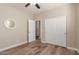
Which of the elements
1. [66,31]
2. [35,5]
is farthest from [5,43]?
[66,31]

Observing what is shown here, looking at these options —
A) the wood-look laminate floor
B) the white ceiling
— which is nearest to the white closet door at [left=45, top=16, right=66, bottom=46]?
the wood-look laminate floor

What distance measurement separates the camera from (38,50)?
6.72 feet

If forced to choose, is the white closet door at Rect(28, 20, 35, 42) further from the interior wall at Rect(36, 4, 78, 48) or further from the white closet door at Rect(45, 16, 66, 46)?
the interior wall at Rect(36, 4, 78, 48)

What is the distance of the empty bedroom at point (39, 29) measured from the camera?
1987 mm

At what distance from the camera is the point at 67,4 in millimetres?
1994

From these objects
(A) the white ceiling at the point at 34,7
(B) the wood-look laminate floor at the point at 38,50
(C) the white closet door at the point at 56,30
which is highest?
(A) the white ceiling at the point at 34,7

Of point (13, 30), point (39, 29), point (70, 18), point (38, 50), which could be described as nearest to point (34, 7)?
point (39, 29)

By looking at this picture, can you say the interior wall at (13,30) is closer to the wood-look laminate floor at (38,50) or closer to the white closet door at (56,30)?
the wood-look laminate floor at (38,50)

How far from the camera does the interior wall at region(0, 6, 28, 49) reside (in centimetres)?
197

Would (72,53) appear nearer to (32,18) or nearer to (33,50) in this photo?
(33,50)

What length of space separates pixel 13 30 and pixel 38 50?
0.69 m

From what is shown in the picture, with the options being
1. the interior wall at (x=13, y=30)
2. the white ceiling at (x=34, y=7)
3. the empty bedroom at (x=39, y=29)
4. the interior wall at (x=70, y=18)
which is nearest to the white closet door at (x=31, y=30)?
the empty bedroom at (x=39, y=29)
